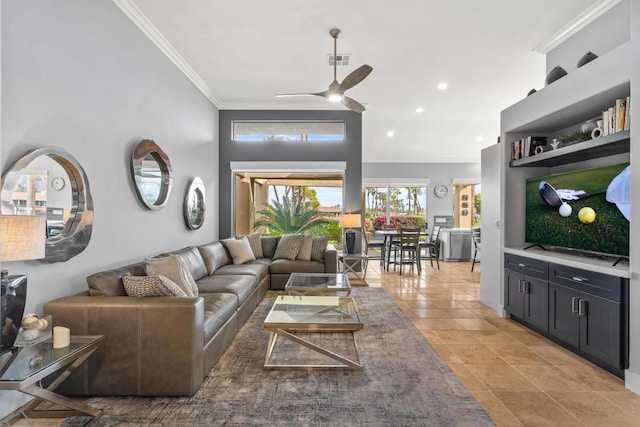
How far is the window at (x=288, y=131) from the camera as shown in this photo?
20.1ft

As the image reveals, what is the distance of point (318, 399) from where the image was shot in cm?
214

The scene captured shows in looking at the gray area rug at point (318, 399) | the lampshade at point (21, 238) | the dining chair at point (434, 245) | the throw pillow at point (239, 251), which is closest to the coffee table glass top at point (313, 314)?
the gray area rug at point (318, 399)

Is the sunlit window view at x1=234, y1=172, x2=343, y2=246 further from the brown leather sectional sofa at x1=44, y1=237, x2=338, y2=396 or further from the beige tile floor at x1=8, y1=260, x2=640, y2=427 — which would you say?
the brown leather sectional sofa at x1=44, y1=237, x2=338, y2=396

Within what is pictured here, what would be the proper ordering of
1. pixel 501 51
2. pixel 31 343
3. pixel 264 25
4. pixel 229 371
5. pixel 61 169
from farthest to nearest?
pixel 501 51
pixel 264 25
pixel 229 371
pixel 61 169
pixel 31 343

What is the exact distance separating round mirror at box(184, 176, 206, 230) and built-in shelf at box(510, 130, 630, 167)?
13.3ft

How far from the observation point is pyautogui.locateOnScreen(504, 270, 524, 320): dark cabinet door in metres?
3.64

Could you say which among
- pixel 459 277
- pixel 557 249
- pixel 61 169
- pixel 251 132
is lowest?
pixel 459 277

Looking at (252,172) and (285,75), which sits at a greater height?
(285,75)

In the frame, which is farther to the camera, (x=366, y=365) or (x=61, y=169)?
(x=366, y=365)

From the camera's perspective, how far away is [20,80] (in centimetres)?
200

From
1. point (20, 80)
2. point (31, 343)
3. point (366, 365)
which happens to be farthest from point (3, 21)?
point (366, 365)

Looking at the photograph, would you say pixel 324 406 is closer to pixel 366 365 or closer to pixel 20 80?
pixel 366 365

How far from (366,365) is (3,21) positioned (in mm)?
3141

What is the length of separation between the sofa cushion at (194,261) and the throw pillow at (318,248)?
1.76 m
